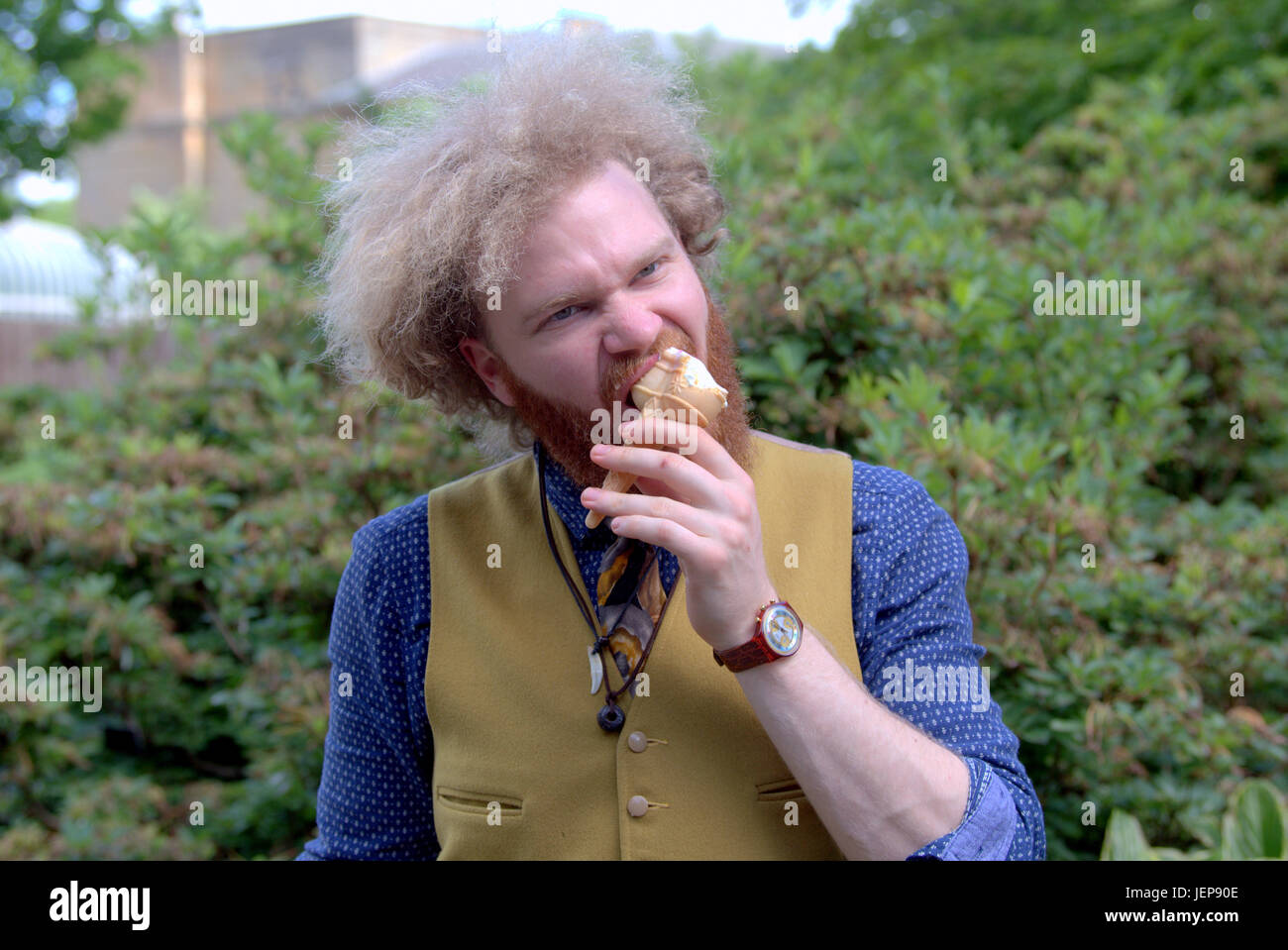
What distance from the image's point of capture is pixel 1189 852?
2.57 m

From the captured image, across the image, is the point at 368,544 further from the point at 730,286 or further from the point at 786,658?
the point at 730,286

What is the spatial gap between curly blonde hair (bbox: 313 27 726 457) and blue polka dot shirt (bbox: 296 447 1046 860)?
0.31 metres

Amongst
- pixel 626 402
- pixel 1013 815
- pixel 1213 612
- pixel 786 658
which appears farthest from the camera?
pixel 1213 612

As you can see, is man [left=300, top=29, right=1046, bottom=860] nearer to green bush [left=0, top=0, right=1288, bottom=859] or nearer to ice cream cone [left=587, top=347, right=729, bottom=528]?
ice cream cone [left=587, top=347, right=729, bottom=528]

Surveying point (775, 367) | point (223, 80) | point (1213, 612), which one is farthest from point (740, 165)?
point (223, 80)

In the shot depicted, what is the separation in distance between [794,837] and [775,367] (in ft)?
4.91

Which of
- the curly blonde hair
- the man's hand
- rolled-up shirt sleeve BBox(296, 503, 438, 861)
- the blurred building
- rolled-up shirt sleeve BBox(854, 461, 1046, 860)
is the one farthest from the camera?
the blurred building

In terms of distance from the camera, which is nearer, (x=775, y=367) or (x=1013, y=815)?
(x=1013, y=815)

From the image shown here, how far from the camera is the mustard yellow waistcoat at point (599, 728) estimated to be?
178 centimetres

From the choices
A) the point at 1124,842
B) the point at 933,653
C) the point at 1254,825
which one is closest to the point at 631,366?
the point at 933,653

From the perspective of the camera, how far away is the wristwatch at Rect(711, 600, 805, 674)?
1568 millimetres

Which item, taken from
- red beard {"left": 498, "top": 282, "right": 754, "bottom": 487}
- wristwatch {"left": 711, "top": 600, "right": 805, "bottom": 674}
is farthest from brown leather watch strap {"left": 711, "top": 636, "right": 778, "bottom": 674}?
red beard {"left": 498, "top": 282, "right": 754, "bottom": 487}

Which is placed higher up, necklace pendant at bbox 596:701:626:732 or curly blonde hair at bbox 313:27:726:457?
curly blonde hair at bbox 313:27:726:457

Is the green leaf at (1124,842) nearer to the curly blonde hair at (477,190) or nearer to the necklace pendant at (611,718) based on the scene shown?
the necklace pendant at (611,718)
